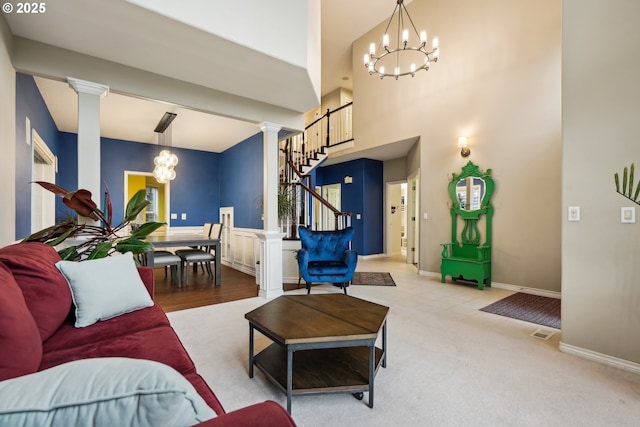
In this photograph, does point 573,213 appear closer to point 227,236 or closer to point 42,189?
point 227,236

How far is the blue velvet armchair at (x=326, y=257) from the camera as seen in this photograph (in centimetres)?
408

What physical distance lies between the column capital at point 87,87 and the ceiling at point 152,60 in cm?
26

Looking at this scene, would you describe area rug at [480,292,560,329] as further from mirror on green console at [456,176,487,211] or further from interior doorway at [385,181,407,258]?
interior doorway at [385,181,407,258]

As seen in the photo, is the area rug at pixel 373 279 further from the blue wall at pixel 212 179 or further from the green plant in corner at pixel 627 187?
the green plant in corner at pixel 627 187

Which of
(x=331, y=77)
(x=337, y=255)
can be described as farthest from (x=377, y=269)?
(x=331, y=77)

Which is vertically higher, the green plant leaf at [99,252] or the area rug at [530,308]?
the green plant leaf at [99,252]

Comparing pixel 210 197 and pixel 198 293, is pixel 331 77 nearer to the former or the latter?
pixel 210 197

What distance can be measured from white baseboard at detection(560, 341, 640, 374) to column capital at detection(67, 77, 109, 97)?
15.3ft

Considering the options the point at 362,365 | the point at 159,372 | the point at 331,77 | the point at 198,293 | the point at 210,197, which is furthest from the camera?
the point at 331,77

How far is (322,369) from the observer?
190 centimetres

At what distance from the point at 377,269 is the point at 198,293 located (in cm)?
349

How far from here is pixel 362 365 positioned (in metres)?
1.94

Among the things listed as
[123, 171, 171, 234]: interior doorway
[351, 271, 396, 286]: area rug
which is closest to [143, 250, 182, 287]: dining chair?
[351, 271, 396, 286]: area rug

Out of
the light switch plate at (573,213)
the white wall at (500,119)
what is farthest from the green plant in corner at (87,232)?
the white wall at (500,119)
